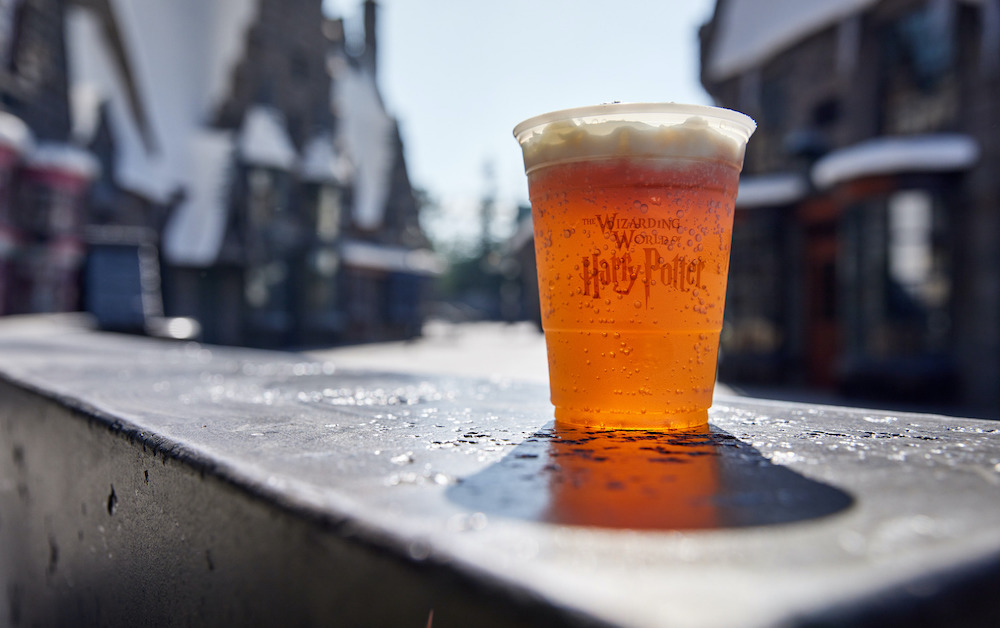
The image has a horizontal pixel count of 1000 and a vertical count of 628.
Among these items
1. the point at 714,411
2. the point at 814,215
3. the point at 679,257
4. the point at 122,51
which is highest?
the point at 122,51

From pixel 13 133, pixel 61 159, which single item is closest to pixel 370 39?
pixel 61 159

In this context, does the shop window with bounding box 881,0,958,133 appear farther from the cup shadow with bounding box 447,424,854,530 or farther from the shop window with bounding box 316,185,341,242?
the shop window with bounding box 316,185,341,242

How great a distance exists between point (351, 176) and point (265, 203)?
14.3 ft

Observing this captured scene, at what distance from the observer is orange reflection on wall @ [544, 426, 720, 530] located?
0.60 metres

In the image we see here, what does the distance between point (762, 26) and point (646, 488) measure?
13222 millimetres

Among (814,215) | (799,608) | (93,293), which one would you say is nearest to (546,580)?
(799,608)

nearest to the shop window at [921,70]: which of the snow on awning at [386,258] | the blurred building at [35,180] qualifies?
the blurred building at [35,180]

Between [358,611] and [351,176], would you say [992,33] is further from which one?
[351,176]

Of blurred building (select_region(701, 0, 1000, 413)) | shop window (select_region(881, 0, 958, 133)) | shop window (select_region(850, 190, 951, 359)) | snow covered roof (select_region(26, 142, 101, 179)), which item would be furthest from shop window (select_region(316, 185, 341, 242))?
shop window (select_region(881, 0, 958, 133))

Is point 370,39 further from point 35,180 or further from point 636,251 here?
point 636,251

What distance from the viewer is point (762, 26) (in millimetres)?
12148

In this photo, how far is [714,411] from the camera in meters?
1.38

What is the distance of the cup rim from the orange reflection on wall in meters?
0.48

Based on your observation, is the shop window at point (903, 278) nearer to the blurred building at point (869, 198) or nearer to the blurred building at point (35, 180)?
the blurred building at point (869, 198)
